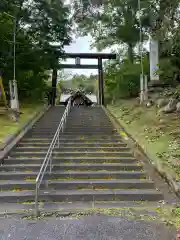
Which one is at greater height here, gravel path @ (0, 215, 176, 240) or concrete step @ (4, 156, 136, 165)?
concrete step @ (4, 156, 136, 165)

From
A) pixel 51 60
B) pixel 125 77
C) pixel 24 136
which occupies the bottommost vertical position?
pixel 24 136

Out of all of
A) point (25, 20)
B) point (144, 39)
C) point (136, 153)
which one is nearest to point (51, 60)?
point (25, 20)

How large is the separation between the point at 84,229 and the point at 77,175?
90.9 inches

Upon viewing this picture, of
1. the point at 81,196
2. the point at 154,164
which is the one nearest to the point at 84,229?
the point at 81,196

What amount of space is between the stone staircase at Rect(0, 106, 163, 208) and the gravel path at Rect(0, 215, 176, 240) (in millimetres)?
966

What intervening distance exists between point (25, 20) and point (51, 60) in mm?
2946

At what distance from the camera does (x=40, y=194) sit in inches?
225

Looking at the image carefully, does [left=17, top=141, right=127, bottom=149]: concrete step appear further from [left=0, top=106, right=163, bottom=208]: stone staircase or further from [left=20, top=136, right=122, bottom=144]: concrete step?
[left=20, top=136, right=122, bottom=144]: concrete step

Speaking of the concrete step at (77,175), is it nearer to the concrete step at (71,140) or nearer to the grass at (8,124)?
the grass at (8,124)

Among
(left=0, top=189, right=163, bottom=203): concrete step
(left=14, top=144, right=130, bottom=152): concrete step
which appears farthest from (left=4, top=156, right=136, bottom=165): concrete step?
(left=0, top=189, right=163, bottom=203): concrete step

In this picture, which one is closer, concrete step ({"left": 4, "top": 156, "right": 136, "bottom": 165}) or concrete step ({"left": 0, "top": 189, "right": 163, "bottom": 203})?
concrete step ({"left": 0, "top": 189, "right": 163, "bottom": 203})

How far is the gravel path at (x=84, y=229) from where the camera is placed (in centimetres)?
418

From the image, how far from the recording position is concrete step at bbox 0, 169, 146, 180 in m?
6.59

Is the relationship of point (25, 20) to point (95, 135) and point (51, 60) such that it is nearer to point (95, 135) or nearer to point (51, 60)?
point (51, 60)
